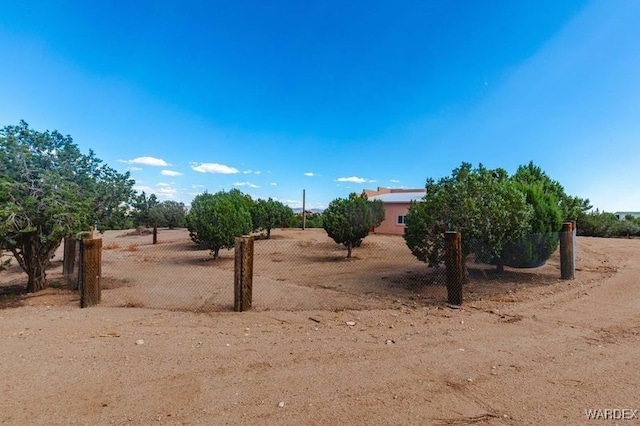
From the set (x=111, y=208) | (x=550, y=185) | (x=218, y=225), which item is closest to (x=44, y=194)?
(x=111, y=208)

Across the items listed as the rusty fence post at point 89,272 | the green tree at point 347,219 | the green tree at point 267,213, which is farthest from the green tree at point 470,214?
the green tree at point 267,213

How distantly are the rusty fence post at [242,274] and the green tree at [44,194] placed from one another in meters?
3.28

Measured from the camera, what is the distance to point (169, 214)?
33.7 meters

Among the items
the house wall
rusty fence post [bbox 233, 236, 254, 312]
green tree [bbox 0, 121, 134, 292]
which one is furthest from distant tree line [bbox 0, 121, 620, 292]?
the house wall

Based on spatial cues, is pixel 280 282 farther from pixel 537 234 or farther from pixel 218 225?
pixel 537 234

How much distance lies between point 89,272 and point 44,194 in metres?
1.95

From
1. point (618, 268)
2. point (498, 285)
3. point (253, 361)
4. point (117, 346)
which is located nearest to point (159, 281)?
point (117, 346)

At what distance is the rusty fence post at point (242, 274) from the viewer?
6.14m

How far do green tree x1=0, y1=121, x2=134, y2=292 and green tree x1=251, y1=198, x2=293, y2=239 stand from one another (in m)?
13.5

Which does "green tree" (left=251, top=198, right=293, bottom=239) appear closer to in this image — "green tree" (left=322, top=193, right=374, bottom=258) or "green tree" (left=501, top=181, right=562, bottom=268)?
"green tree" (left=322, top=193, right=374, bottom=258)

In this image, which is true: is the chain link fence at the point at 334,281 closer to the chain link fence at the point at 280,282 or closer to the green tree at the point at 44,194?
the chain link fence at the point at 280,282

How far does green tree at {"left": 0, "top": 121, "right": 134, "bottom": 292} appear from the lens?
6461 mm

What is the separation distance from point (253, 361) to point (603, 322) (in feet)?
17.6

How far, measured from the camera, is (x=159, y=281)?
361 inches
